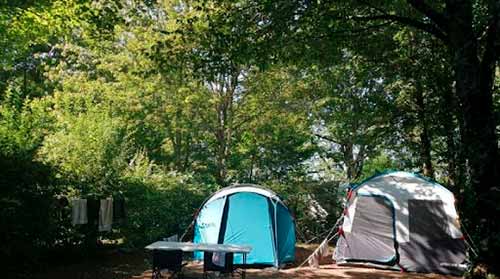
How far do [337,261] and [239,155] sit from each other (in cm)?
967

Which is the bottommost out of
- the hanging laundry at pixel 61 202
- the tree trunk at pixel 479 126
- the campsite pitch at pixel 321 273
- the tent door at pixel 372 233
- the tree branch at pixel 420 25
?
the campsite pitch at pixel 321 273

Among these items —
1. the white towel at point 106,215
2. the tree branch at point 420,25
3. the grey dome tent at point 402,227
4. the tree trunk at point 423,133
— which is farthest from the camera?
the tree trunk at point 423,133

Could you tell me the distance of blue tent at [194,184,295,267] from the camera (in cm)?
870

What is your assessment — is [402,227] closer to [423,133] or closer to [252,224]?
[252,224]

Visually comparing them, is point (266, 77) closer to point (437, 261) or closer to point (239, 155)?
point (239, 155)

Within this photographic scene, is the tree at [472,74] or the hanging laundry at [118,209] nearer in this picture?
the tree at [472,74]

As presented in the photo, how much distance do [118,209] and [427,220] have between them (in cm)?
592

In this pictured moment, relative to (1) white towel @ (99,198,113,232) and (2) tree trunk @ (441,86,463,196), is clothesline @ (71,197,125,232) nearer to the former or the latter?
(1) white towel @ (99,198,113,232)

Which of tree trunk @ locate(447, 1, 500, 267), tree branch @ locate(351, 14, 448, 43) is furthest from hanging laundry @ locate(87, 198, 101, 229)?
tree trunk @ locate(447, 1, 500, 267)

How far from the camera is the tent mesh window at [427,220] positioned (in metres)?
8.45

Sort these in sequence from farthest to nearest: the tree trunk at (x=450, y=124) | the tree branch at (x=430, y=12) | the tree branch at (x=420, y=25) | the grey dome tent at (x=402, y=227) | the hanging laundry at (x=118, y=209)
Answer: the tree trunk at (x=450, y=124)
the hanging laundry at (x=118, y=209)
the grey dome tent at (x=402, y=227)
the tree branch at (x=420, y=25)
the tree branch at (x=430, y=12)

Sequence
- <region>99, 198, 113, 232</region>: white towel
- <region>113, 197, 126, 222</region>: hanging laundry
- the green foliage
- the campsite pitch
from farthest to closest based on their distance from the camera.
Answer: <region>113, 197, 126, 222</region>: hanging laundry, <region>99, 198, 113, 232</region>: white towel, the campsite pitch, the green foliage

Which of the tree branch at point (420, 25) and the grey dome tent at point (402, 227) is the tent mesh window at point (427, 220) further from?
the tree branch at point (420, 25)

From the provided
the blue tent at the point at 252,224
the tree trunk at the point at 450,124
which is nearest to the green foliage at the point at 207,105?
the tree trunk at the point at 450,124
